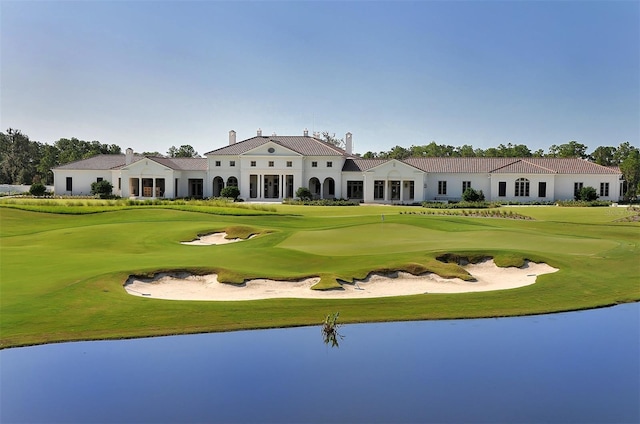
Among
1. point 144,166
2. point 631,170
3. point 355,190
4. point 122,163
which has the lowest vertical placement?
point 355,190

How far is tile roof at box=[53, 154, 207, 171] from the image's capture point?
6594 cm

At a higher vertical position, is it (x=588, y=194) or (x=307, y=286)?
(x=588, y=194)

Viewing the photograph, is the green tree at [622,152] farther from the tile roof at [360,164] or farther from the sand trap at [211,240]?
the sand trap at [211,240]

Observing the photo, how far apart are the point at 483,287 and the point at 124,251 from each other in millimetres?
13347

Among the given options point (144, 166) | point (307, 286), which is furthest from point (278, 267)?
point (144, 166)

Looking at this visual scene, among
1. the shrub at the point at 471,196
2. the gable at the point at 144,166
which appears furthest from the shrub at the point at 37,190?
the shrub at the point at 471,196

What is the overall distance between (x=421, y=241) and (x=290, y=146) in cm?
4256

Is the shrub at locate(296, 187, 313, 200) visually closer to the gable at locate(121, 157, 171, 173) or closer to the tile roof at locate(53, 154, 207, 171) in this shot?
the tile roof at locate(53, 154, 207, 171)

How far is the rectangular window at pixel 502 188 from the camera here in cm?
5950

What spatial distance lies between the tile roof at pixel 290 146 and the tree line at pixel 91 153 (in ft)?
80.5

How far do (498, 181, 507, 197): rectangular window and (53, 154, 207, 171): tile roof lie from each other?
29402 mm

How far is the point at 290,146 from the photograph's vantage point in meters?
65.5

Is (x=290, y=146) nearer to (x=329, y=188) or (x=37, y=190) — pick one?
(x=329, y=188)

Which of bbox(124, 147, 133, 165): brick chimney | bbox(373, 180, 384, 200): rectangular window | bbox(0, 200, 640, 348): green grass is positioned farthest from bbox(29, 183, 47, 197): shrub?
bbox(373, 180, 384, 200): rectangular window
